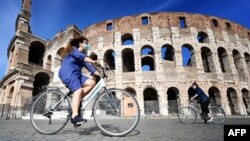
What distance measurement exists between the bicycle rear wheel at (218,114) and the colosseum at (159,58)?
11.1m

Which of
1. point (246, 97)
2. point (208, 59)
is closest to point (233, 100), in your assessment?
point (246, 97)

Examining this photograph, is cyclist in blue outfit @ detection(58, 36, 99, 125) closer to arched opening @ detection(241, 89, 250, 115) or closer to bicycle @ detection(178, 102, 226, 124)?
bicycle @ detection(178, 102, 226, 124)

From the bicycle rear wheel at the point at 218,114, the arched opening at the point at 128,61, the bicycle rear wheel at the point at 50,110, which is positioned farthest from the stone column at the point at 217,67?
the bicycle rear wheel at the point at 50,110

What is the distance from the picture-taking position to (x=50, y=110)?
10.2 feet

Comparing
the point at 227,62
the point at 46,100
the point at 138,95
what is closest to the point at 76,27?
the point at 138,95

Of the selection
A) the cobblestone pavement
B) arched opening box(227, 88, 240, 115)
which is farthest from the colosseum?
the cobblestone pavement

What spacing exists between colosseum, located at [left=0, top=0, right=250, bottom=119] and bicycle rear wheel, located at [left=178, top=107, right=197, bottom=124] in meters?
11.3

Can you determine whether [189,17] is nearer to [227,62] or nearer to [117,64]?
[227,62]

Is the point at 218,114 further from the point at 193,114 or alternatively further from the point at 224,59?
the point at 224,59

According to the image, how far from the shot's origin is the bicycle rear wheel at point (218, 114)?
6.42 metres

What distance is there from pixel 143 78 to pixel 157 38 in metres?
5.08

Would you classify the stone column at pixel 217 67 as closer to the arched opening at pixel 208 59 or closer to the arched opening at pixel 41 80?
the arched opening at pixel 208 59

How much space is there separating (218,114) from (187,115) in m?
1.19

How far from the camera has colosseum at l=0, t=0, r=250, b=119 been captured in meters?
18.7
